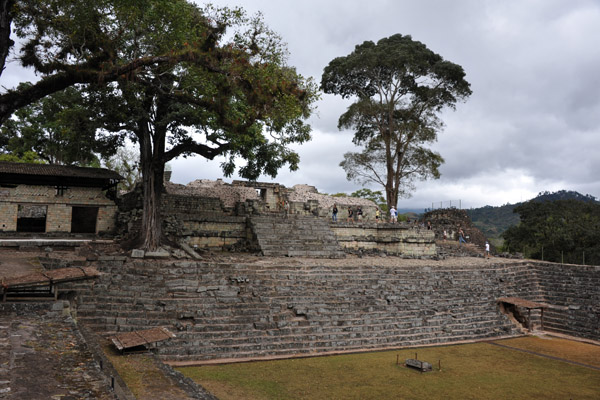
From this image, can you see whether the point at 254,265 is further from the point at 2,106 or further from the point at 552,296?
the point at 552,296

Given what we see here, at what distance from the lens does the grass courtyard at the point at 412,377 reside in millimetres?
8406

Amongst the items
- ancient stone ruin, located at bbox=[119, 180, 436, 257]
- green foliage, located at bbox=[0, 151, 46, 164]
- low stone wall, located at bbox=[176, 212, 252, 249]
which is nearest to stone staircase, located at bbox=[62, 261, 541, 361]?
ancient stone ruin, located at bbox=[119, 180, 436, 257]

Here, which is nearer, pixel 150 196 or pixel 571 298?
pixel 150 196

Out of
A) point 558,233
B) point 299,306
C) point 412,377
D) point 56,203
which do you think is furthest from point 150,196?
point 558,233

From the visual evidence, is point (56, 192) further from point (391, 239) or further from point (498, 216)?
point (498, 216)

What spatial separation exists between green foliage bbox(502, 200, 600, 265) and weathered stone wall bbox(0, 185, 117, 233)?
28.1m

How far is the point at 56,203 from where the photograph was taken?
20000 mm

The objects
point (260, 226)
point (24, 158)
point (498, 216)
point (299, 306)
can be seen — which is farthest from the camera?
point (498, 216)

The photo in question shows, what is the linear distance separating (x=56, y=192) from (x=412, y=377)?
741 inches

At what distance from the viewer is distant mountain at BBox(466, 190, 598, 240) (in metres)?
73.1

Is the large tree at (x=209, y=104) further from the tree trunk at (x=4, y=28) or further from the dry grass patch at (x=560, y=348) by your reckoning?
the dry grass patch at (x=560, y=348)

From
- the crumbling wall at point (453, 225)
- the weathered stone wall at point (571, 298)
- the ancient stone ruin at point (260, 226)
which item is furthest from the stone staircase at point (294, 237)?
the crumbling wall at point (453, 225)

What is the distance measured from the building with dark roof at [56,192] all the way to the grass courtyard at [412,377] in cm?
1465

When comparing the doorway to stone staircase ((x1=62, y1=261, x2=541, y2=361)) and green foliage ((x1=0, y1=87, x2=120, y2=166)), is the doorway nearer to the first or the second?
green foliage ((x1=0, y1=87, x2=120, y2=166))
